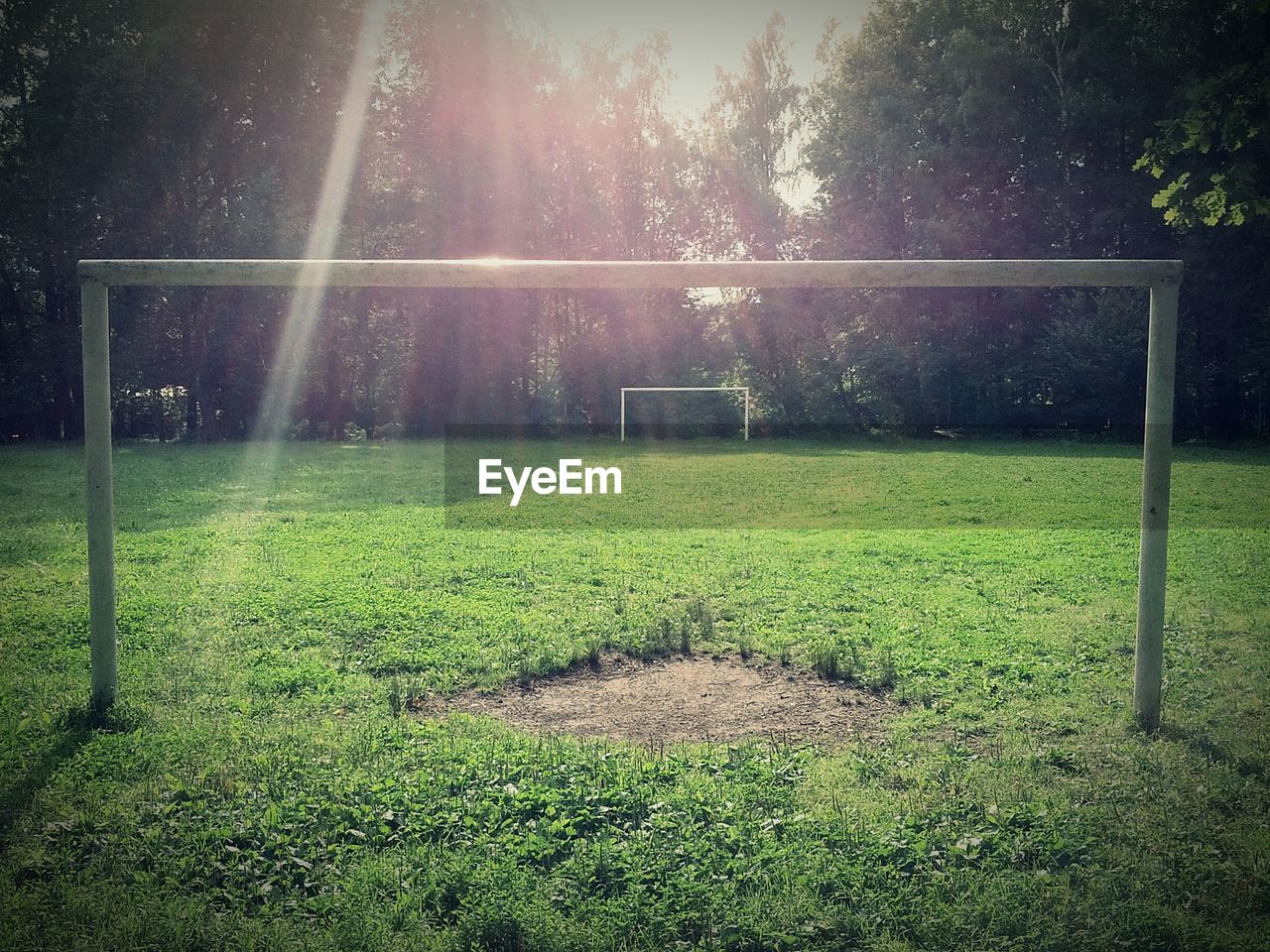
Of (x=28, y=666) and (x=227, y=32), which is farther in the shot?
(x=227, y=32)

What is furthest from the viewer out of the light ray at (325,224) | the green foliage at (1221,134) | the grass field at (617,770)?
the light ray at (325,224)

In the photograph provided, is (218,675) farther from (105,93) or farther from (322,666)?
(105,93)

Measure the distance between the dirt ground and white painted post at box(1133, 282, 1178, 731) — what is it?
1208mm

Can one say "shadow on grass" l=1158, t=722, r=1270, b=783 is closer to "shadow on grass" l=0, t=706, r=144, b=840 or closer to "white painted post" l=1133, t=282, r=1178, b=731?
"white painted post" l=1133, t=282, r=1178, b=731

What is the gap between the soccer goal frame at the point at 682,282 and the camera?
454cm

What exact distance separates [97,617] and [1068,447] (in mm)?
22499

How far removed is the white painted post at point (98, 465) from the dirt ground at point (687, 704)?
5.26 ft

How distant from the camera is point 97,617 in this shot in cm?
475

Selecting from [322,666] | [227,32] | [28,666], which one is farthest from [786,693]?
[227,32]

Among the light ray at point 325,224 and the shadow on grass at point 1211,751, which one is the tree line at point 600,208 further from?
the shadow on grass at point 1211,751

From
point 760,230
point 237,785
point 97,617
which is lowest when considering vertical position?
point 237,785

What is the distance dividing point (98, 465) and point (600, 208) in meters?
30.9

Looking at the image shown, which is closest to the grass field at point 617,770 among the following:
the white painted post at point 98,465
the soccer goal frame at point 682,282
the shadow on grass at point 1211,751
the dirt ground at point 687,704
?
the shadow on grass at point 1211,751

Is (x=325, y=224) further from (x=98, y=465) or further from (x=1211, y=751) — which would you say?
(x=1211, y=751)
